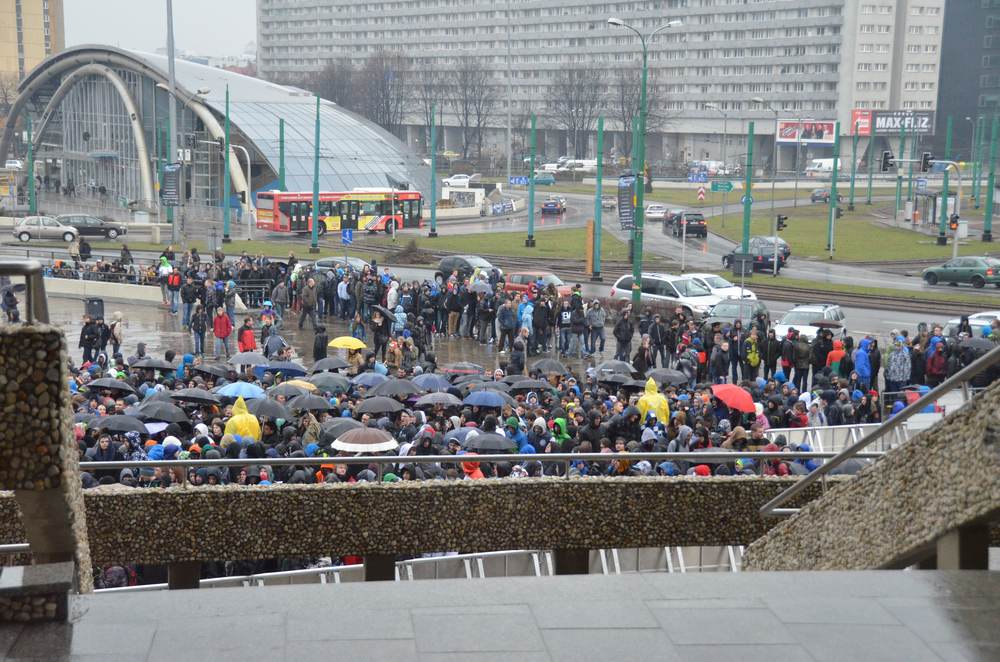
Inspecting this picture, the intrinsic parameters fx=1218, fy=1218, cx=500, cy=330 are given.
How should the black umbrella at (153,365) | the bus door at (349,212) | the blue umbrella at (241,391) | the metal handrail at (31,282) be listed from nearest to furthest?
1. the metal handrail at (31,282)
2. the blue umbrella at (241,391)
3. the black umbrella at (153,365)
4. the bus door at (349,212)

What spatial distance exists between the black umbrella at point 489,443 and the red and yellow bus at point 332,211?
4509 centimetres

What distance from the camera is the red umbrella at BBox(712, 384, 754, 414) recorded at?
16484 millimetres

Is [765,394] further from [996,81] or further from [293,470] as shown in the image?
[996,81]

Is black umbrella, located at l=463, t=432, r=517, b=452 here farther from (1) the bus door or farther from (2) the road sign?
(1) the bus door

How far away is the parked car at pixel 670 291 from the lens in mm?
32250

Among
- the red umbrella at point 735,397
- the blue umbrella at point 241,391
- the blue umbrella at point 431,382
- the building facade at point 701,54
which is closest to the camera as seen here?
the red umbrella at point 735,397

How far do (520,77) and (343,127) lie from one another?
6902cm

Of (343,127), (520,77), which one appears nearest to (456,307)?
(343,127)

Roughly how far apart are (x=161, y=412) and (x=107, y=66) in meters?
69.2

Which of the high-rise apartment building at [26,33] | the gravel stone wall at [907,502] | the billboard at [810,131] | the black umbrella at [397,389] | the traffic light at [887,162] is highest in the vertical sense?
the high-rise apartment building at [26,33]

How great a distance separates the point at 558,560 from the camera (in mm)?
11562

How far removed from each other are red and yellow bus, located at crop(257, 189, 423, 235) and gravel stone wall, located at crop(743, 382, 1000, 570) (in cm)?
4897

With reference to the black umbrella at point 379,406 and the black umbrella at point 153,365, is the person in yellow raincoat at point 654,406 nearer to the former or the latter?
the black umbrella at point 379,406

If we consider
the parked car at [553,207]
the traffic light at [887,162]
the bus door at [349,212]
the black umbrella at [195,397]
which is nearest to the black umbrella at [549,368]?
the black umbrella at [195,397]
